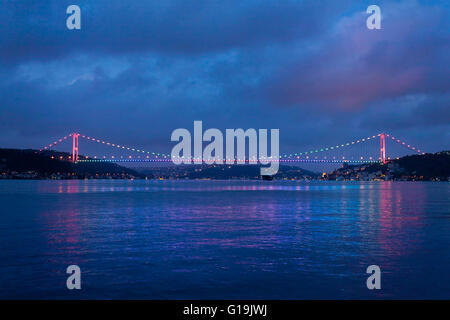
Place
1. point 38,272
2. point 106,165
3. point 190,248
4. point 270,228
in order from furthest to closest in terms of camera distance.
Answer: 1. point 106,165
2. point 270,228
3. point 190,248
4. point 38,272

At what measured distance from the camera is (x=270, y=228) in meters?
15.7

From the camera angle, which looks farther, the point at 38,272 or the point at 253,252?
the point at 253,252

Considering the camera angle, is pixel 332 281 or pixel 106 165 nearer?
pixel 332 281

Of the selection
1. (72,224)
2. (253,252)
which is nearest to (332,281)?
(253,252)

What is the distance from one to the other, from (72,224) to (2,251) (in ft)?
19.4

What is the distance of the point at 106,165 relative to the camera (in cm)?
17225

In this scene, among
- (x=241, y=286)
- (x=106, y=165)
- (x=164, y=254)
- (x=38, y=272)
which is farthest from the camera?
(x=106, y=165)
